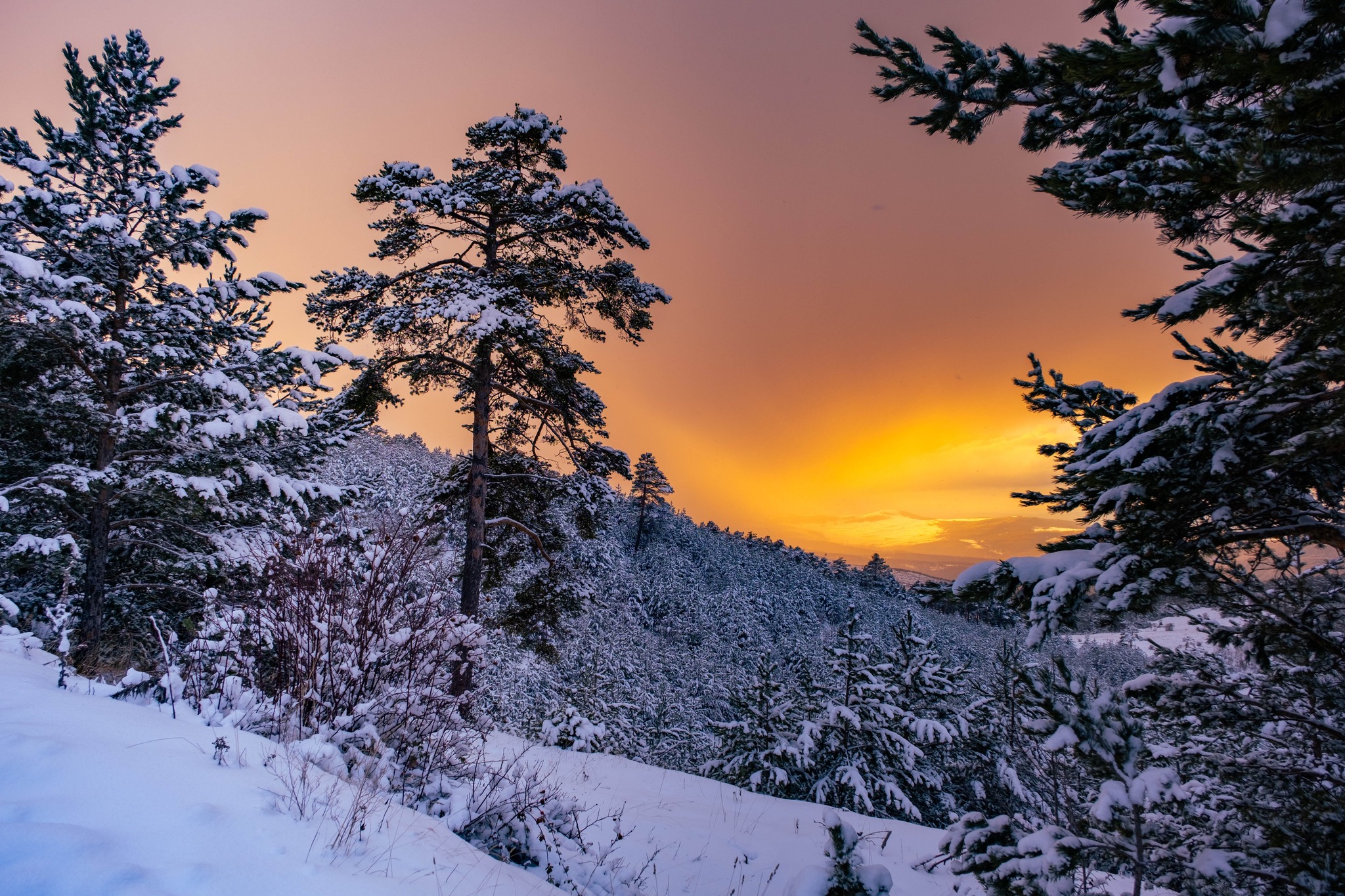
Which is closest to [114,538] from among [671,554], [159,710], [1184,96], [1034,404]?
[159,710]

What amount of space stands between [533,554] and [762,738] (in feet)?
29.4

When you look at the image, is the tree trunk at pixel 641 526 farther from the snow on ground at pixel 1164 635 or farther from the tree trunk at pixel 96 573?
the tree trunk at pixel 96 573

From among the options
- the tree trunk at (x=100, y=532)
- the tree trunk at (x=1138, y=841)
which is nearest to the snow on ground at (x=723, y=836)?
the tree trunk at (x=1138, y=841)

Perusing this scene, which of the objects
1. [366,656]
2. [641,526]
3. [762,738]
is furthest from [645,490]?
[366,656]

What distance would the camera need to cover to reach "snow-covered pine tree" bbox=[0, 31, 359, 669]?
7.11 metres

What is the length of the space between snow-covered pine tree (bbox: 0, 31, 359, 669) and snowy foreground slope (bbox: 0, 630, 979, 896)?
455cm

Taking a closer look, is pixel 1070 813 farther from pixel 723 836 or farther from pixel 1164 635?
pixel 1164 635

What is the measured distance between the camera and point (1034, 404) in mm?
4480

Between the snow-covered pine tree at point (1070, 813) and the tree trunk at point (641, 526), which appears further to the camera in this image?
the tree trunk at point (641, 526)

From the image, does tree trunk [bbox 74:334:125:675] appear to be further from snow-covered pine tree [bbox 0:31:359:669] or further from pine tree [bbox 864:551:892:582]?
pine tree [bbox 864:551:892:582]

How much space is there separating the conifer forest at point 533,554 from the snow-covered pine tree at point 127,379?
0.21ft

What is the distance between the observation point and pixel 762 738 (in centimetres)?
1455

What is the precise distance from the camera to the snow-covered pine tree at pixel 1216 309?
7.29 feet

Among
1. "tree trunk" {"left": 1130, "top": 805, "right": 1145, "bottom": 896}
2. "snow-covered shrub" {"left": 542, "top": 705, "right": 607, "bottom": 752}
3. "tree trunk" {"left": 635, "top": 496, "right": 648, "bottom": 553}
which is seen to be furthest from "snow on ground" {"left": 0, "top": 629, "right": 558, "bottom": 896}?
"tree trunk" {"left": 635, "top": 496, "right": 648, "bottom": 553}
